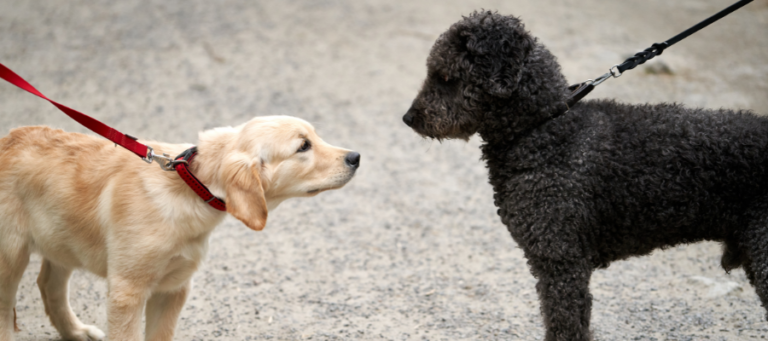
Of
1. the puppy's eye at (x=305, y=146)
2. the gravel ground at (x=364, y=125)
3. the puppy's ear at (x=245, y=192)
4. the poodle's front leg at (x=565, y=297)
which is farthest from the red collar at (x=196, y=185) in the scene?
the poodle's front leg at (x=565, y=297)

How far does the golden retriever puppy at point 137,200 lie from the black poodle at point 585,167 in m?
0.95

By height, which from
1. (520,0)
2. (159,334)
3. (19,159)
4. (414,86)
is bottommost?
(159,334)

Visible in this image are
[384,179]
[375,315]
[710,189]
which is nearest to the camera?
[710,189]

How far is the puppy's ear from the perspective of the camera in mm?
3135

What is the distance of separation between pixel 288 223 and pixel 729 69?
31.1ft

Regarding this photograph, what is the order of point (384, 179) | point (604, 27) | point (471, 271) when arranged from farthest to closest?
point (604, 27), point (384, 179), point (471, 271)

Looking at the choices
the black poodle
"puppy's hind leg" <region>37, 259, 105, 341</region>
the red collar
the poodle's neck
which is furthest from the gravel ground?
the poodle's neck

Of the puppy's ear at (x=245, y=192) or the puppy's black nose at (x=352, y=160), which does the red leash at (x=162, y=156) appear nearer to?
the puppy's ear at (x=245, y=192)

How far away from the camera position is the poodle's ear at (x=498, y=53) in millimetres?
3277

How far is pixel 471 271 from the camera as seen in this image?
5.70 m

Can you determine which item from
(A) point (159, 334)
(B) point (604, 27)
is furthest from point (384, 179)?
(B) point (604, 27)

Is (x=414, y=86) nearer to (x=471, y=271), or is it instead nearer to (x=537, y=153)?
(x=471, y=271)

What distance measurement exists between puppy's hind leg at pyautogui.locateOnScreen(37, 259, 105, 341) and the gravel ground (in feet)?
0.91

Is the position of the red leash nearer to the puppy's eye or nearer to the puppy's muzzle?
the puppy's eye
